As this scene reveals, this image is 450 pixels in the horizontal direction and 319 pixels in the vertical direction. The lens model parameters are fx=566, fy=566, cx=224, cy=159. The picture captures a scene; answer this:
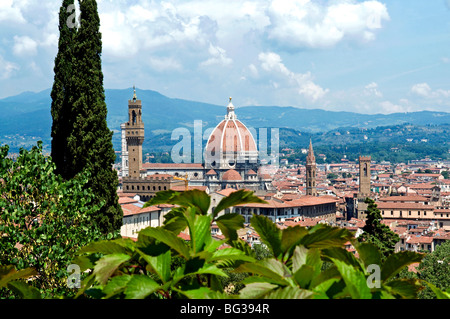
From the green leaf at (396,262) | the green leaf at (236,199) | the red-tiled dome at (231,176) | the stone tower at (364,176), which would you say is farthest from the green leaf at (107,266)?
the red-tiled dome at (231,176)

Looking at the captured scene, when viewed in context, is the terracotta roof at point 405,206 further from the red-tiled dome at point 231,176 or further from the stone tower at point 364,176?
the red-tiled dome at point 231,176

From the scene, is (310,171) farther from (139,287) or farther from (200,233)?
(139,287)

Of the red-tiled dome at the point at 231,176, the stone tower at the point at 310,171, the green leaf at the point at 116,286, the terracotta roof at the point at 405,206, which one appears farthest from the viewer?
the red-tiled dome at the point at 231,176

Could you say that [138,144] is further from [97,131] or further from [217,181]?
[97,131]

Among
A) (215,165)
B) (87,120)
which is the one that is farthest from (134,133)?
(87,120)
